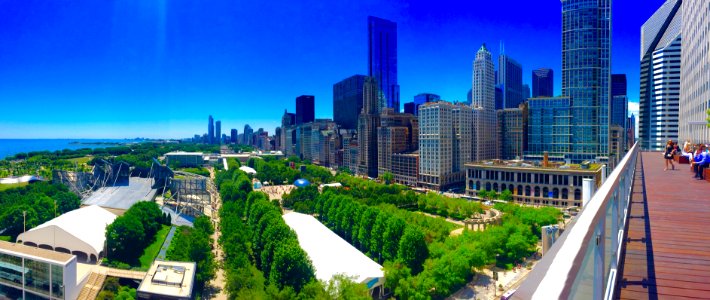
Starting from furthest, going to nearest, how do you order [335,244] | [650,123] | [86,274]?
[650,123], [335,244], [86,274]

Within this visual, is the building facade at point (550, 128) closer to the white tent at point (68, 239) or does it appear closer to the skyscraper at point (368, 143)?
the skyscraper at point (368, 143)

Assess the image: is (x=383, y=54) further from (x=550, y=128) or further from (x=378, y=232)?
(x=378, y=232)

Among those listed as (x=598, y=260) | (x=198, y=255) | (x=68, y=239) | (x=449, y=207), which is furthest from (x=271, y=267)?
(x=449, y=207)

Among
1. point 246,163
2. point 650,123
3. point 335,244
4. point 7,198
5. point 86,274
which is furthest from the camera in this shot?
point 246,163

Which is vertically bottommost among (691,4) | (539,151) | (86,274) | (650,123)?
(86,274)

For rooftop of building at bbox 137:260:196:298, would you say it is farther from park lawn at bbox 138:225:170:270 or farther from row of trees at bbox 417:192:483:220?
row of trees at bbox 417:192:483:220

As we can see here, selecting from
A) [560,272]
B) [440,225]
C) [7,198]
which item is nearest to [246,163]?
[7,198]

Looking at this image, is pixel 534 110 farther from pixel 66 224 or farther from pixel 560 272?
pixel 560 272
